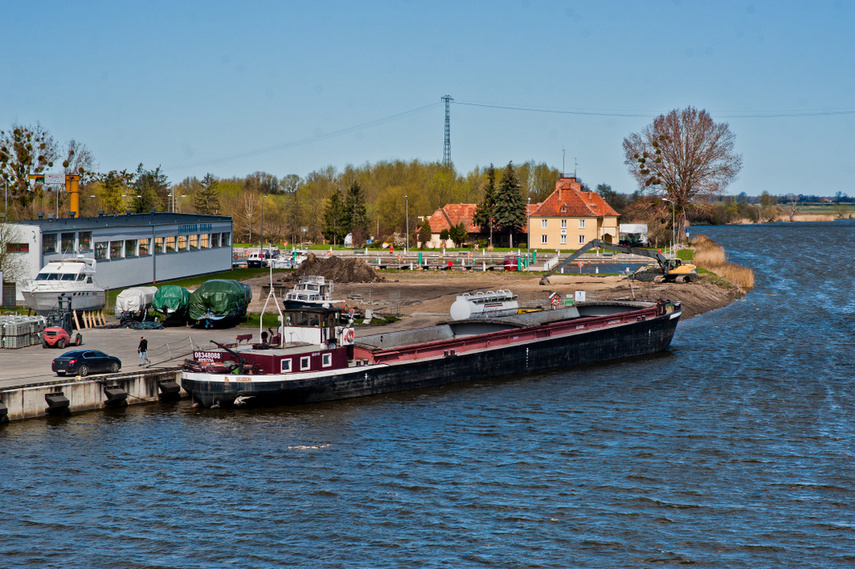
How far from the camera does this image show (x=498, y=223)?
472 feet

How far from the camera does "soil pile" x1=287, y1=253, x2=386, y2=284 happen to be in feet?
292

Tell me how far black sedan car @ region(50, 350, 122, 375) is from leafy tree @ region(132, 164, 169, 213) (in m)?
122

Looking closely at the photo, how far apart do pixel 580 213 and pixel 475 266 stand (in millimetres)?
40531

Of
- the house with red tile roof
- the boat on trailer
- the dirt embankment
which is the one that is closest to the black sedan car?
the boat on trailer

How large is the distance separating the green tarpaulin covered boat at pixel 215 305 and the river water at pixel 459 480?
52.5ft

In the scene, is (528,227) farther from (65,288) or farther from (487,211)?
(65,288)

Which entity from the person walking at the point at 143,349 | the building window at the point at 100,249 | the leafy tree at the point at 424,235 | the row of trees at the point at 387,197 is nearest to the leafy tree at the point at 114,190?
the row of trees at the point at 387,197

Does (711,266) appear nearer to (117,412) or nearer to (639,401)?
(639,401)

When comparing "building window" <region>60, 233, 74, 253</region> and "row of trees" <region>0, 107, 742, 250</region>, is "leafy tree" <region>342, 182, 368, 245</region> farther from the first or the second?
"building window" <region>60, 233, 74, 253</region>

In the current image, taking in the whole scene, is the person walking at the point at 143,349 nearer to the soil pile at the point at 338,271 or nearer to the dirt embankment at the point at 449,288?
the dirt embankment at the point at 449,288

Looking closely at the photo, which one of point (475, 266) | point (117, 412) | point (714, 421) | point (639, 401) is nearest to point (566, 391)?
point (639, 401)

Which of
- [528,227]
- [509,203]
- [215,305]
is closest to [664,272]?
[215,305]

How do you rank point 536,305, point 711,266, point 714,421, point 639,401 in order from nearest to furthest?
point 714,421, point 639,401, point 536,305, point 711,266

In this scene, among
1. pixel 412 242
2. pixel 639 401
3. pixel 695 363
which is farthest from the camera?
pixel 412 242
